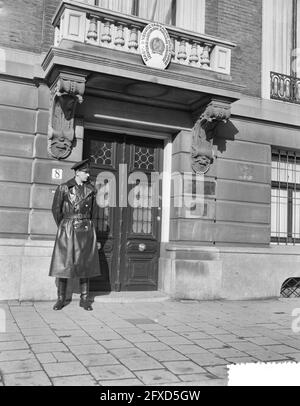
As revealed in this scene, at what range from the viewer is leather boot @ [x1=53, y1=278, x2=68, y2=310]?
25.0ft

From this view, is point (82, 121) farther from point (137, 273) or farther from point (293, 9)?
point (293, 9)

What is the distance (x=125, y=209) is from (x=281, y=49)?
5411mm

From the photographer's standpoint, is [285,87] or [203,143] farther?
[285,87]

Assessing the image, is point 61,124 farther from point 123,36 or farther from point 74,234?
point 74,234

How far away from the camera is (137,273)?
955 cm

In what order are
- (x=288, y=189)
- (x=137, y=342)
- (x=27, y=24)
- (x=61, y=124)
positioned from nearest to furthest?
(x=137, y=342) < (x=61, y=124) < (x=27, y=24) < (x=288, y=189)

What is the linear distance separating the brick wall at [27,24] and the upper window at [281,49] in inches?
188

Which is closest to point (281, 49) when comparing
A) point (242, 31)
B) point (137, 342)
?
point (242, 31)

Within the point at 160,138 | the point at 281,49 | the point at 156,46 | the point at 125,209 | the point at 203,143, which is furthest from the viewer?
the point at 281,49

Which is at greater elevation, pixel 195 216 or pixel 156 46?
pixel 156 46

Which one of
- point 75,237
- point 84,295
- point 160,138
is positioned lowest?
point 84,295

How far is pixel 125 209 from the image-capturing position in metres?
9.45

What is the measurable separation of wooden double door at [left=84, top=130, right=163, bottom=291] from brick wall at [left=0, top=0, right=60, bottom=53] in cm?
184

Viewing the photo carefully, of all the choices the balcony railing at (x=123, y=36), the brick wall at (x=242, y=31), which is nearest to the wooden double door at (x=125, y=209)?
the balcony railing at (x=123, y=36)
